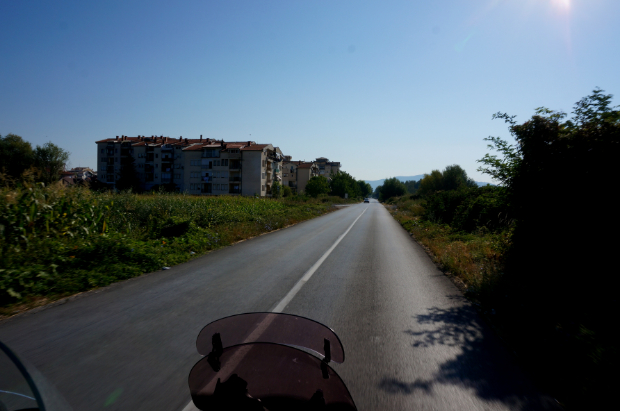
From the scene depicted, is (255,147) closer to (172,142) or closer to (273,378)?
(172,142)

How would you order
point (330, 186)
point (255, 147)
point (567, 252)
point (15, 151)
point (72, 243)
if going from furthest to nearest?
point (330, 186) → point (255, 147) → point (15, 151) → point (72, 243) → point (567, 252)

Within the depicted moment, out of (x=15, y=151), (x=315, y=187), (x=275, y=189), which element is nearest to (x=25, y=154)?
(x=15, y=151)

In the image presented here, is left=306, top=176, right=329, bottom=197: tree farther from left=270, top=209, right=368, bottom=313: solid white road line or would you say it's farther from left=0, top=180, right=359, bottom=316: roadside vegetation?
left=270, top=209, right=368, bottom=313: solid white road line

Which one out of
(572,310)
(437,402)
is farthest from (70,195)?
(572,310)

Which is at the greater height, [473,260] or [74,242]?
[74,242]

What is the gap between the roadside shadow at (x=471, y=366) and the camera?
10.6ft

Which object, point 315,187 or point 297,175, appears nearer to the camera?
point 315,187

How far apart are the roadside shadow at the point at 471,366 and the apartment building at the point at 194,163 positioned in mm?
65045

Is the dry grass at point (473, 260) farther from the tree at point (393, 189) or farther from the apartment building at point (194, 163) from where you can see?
the tree at point (393, 189)

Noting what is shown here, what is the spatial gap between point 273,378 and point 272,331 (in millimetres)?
286

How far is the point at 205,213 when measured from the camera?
55.8 feet

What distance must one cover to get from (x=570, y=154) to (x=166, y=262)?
925 centimetres

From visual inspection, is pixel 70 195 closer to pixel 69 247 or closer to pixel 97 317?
pixel 69 247

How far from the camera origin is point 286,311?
5.51 m
